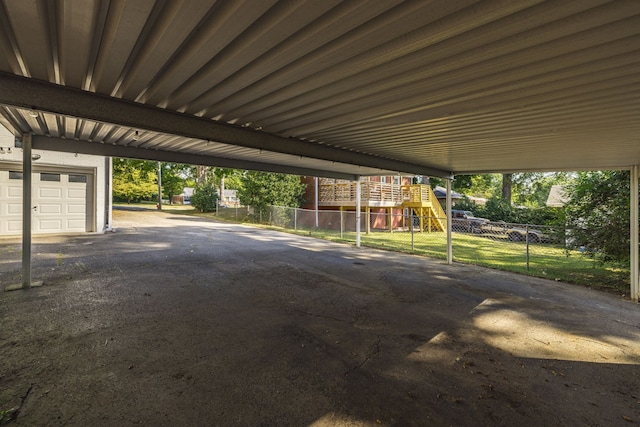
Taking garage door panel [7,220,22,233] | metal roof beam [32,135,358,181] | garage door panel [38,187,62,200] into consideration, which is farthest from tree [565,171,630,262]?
garage door panel [7,220,22,233]

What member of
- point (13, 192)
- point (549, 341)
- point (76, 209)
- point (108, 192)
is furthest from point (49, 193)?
point (549, 341)

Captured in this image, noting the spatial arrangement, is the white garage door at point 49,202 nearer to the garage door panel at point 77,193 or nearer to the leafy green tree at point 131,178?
the garage door panel at point 77,193

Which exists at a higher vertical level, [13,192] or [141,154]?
[141,154]

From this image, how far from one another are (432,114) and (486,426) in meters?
3.72

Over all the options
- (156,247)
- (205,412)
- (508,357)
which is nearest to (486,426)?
(508,357)

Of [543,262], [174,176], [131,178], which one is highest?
[174,176]

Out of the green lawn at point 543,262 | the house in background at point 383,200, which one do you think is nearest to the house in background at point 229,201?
the house in background at point 383,200

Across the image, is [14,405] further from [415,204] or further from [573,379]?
[415,204]

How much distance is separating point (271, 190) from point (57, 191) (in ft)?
38.7

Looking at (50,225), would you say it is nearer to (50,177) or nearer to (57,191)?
(57,191)

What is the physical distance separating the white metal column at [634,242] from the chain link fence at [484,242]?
89cm

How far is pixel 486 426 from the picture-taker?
8.00ft

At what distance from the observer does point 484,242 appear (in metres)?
15.8

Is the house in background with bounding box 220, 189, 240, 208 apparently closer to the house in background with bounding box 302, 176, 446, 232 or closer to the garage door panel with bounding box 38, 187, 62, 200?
the house in background with bounding box 302, 176, 446, 232
